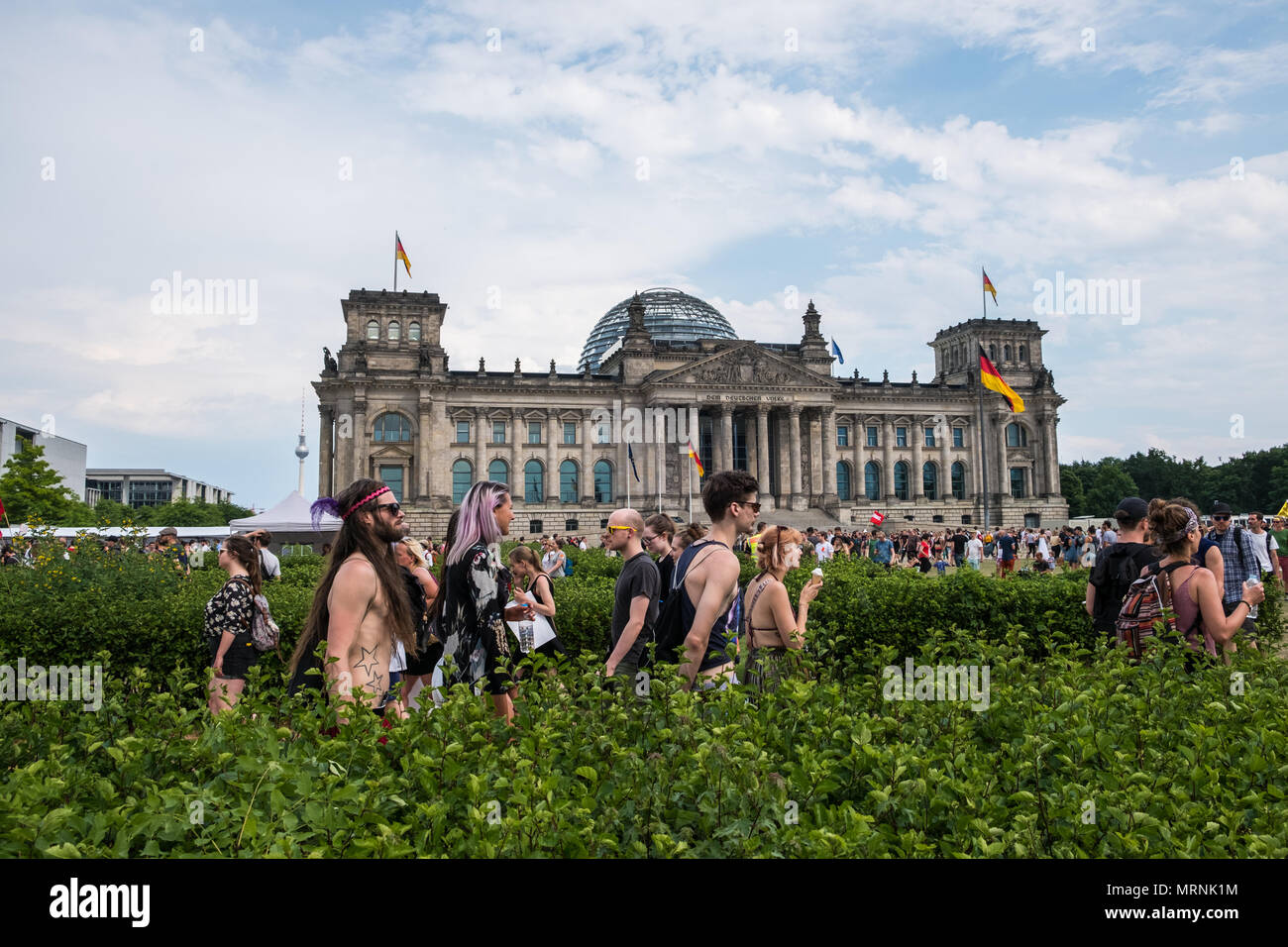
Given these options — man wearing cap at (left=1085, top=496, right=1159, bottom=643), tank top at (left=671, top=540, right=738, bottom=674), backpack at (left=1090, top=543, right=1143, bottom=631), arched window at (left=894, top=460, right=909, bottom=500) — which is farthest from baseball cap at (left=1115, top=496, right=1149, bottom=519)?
arched window at (left=894, top=460, right=909, bottom=500)

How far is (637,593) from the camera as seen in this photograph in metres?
7.11

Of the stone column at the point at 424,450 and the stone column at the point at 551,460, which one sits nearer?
the stone column at the point at 424,450

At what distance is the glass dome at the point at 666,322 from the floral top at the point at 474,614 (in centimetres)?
7439

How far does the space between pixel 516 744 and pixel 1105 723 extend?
2808 millimetres

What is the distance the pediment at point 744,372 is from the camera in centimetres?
6819

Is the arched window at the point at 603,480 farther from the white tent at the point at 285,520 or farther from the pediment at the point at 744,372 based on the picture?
the white tent at the point at 285,520

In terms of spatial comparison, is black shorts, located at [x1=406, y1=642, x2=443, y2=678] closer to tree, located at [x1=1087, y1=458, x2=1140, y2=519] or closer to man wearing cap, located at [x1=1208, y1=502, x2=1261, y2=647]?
man wearing cap, located at [x1=1208, y1=502, x2=1261, y2=647]

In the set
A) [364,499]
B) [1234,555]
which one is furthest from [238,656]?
[1234,555]

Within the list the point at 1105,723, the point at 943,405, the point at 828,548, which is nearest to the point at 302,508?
the point at 828,548

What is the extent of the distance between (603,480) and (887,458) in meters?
25.3

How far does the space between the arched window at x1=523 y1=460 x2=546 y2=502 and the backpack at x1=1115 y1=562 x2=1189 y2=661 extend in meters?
63.7

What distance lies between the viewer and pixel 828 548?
3306 centimetres

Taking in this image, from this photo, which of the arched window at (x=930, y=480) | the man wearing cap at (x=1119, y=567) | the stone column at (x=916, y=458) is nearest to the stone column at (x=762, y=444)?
the stone column at (x=916, y=458)
